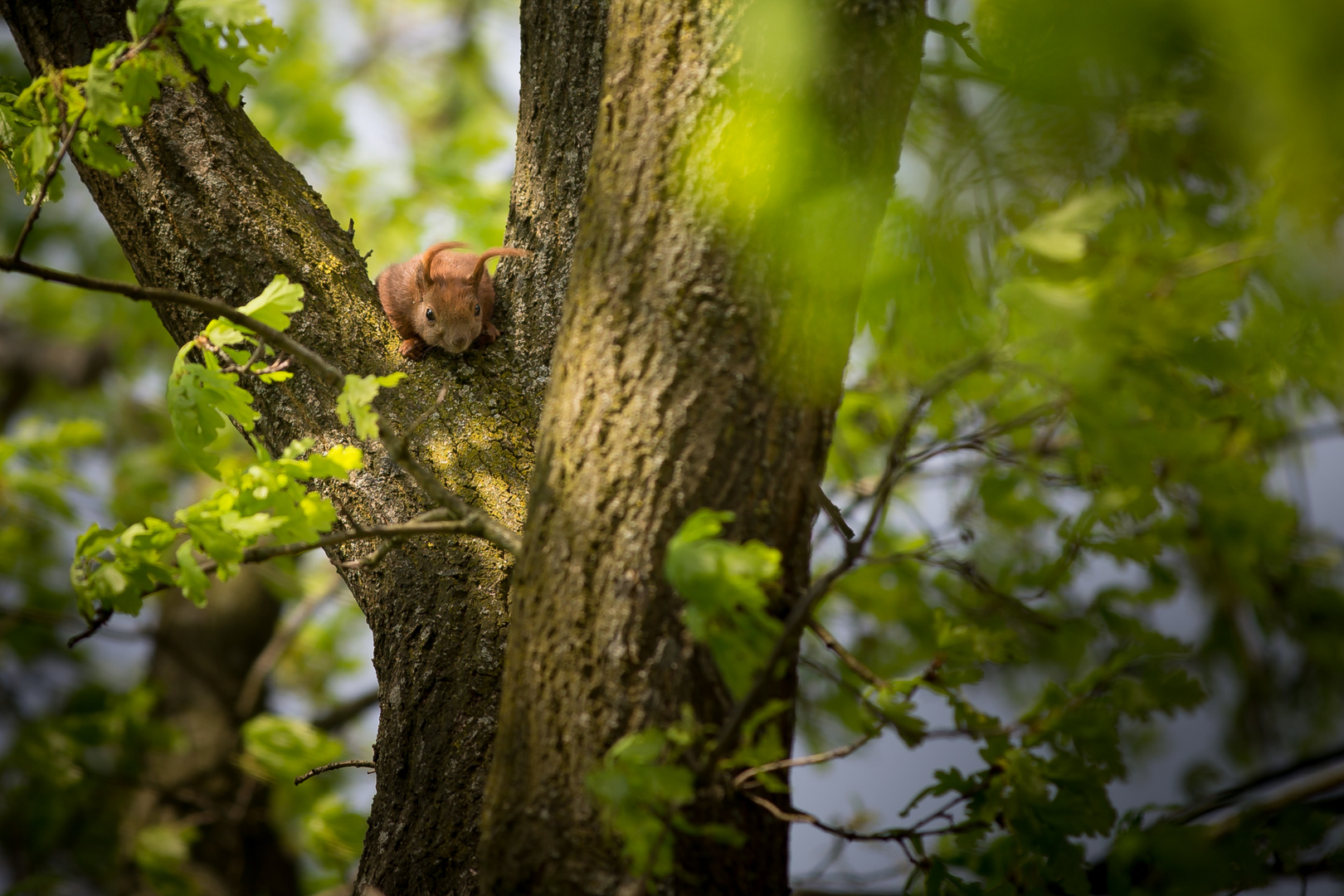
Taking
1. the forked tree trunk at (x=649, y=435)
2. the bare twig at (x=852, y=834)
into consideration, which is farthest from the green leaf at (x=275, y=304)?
the bare twig at (x=852, y=834)

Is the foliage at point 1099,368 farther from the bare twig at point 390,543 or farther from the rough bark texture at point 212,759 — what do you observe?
the rough bark texture at point 212,759

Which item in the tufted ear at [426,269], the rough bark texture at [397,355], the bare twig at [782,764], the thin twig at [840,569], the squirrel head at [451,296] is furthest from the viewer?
the tufted ear at [426,269]

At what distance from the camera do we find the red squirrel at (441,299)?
87.5 inches

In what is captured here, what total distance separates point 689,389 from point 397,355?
1.01m

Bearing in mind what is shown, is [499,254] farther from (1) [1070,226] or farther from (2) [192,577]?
(1) [1070,226]

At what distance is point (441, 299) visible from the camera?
3.11 meters

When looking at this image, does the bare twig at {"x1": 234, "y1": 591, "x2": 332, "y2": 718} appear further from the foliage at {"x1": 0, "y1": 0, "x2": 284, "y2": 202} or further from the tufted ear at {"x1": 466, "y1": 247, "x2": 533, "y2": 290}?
the foliage at {"x1": 0, "y1": 0, "x2": 284, "y2": 202}

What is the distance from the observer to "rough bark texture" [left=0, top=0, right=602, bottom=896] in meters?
1.74

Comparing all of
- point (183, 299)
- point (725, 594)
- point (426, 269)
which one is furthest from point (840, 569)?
point (426, 269)

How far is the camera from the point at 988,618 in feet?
9.67

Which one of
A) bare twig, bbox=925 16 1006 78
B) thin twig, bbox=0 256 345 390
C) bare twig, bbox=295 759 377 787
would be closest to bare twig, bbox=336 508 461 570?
thin twig, bbox=0 256 345 390

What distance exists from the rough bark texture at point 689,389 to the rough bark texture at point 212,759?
4.36 m

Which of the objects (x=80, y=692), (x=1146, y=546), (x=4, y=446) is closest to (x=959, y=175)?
(x=1146, y=546)

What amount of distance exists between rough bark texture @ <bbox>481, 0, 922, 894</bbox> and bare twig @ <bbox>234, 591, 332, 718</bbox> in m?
4.20
